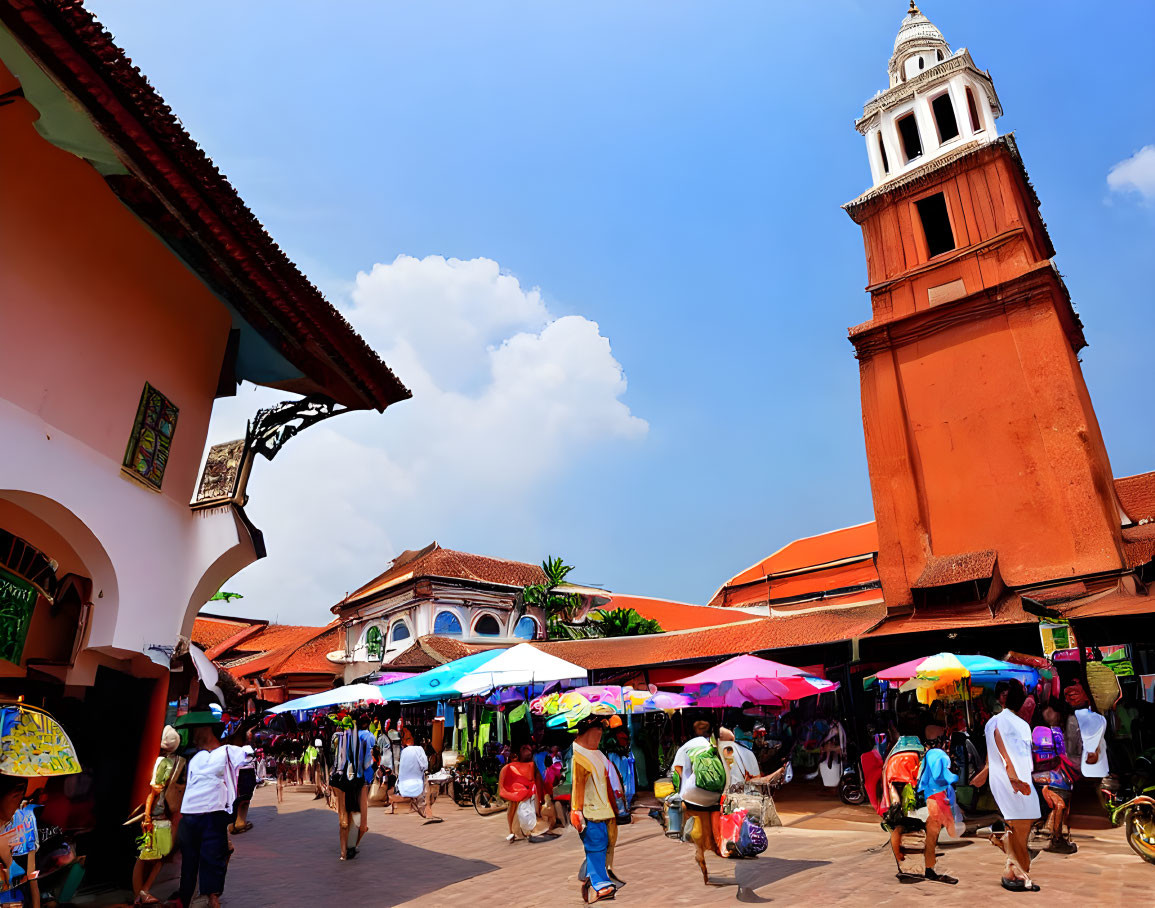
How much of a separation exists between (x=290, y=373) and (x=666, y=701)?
8468 mm

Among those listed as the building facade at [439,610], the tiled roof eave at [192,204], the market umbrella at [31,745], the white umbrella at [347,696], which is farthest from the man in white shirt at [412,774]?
the building facade at [439,610]

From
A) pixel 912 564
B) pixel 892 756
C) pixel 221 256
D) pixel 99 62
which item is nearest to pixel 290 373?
pixel 221 256

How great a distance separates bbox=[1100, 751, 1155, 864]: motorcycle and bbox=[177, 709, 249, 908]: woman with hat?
8855 millimetres

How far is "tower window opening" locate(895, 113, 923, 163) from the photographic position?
22.1 meters

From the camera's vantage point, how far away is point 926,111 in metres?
21.4

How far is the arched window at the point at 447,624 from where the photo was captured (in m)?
30.5

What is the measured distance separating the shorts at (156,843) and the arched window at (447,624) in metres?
23.6

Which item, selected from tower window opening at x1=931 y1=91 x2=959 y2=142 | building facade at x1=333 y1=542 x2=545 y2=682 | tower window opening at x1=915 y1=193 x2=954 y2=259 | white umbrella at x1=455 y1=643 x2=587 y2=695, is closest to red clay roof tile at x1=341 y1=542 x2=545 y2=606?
building facade at x1=333 y1=542 x2=545 y2=682

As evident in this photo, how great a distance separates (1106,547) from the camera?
14.2m

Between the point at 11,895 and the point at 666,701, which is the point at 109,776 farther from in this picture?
the point at 666,701

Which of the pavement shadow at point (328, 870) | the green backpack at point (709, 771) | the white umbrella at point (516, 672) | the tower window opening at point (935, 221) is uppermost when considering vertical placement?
the tower window opening at point (935, 221)

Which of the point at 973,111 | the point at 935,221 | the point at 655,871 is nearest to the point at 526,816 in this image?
the point at 655,871

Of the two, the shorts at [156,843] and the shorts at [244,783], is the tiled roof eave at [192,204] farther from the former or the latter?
the shorts at [244,783]

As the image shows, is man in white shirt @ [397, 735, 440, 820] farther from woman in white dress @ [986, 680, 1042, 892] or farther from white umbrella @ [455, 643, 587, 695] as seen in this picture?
woman in white dress @ [986, 680, 1042, 892]
